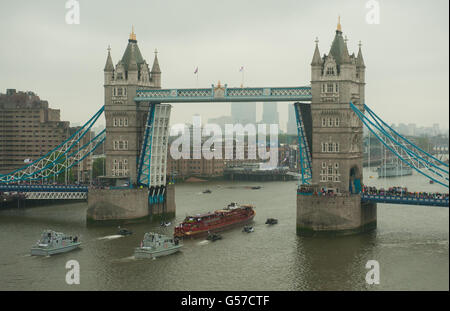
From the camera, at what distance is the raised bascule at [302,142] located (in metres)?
72.6

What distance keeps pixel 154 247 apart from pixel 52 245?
1077cm

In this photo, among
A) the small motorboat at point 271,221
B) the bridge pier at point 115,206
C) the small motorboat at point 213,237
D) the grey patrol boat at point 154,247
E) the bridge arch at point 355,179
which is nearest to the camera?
the grey patrol boat at point 154,247

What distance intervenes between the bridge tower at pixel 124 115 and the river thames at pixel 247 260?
9028 millimetres

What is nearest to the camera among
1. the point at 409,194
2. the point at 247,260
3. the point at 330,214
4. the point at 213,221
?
the point at 247,260

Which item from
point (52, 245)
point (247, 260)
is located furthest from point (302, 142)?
point (52, 245)

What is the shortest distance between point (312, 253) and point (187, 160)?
11790 cm

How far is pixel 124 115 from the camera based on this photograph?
86.1 meters

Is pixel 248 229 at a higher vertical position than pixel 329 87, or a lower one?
lower

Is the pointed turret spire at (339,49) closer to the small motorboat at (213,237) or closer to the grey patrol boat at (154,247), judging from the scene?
the small motorboat at (213,237)

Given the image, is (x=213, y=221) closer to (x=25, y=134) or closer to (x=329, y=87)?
(x=329, y=87)

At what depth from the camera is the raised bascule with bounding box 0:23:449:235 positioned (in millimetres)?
72625

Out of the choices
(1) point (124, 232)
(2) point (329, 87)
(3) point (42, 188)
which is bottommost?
(1) point (124, 232)

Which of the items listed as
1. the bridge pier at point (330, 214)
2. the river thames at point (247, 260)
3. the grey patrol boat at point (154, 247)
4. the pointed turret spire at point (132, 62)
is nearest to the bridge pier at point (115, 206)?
the river thames at point (247, 260)

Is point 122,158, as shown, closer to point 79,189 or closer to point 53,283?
point 79,189
